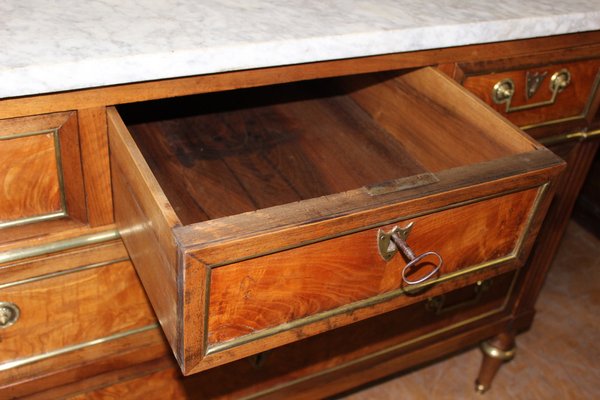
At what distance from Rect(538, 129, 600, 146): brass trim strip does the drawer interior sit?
251 millimetres

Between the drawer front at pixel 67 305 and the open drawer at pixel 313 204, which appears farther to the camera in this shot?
the drawer front at pixel 67 305

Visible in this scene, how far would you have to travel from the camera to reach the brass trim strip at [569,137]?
987 mm

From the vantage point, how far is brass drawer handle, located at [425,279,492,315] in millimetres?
1033

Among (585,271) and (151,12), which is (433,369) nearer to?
(585,271)

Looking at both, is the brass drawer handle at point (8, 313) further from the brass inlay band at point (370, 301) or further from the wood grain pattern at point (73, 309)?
the brass inlay band at point (370, 301)

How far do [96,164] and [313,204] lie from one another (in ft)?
0.83

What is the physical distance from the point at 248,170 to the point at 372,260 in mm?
249

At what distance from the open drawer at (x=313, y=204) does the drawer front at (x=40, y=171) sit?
0.14 feet

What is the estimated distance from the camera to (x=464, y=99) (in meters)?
0.75

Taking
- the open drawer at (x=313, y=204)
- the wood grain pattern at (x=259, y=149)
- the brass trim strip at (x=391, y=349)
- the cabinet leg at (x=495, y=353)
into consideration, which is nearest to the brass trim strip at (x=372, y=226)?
the open drawer at (x=313, y=204)

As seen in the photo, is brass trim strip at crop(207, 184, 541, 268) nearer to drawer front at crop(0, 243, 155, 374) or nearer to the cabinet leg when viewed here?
drawer front at crop(0, 243, 155, 374)

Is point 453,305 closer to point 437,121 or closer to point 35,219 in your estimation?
point 437,121

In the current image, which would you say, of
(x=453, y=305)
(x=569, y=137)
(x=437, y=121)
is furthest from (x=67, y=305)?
(x=569, y=137)

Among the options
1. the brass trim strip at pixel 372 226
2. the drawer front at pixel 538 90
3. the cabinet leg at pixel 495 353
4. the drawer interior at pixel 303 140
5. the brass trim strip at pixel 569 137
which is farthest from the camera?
the cabinet leg at pixel 495 353
